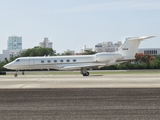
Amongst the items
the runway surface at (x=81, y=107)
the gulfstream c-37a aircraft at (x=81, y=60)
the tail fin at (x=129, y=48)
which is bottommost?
the runway surface at (x=81, y=107)

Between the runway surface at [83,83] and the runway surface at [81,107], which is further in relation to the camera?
the runway surface at [83,83]

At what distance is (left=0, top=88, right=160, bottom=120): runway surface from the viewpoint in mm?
10328

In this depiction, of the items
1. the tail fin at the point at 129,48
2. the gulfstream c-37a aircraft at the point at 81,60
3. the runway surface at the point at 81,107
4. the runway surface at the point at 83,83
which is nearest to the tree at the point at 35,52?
the gulfstream c-37a aircraft at the point at 81,60

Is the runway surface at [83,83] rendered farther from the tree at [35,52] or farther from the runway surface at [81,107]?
the tree at [35,52]

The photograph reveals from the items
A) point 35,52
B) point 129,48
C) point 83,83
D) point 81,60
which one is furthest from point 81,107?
point 35,52

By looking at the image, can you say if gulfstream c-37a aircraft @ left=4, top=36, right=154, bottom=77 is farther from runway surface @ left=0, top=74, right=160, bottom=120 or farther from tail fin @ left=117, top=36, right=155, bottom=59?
runway surface @ left=0, top=74, right=160, bottom=120

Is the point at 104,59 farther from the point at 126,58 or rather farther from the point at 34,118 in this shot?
the point at 34,118

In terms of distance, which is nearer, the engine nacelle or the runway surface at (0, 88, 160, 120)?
the runway surface at (0, 88, 160, 120)

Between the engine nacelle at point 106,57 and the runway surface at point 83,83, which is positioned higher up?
the engine nacelle at point 106,57

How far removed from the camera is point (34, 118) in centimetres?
1013

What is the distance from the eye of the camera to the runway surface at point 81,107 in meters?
10.3

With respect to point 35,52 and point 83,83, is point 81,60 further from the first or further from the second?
point 35,52

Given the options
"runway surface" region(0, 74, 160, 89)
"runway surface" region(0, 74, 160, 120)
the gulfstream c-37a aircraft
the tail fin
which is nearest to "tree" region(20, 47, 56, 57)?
the gulfstream c-37a aircraft

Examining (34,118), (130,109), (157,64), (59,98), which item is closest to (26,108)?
(34,118)
